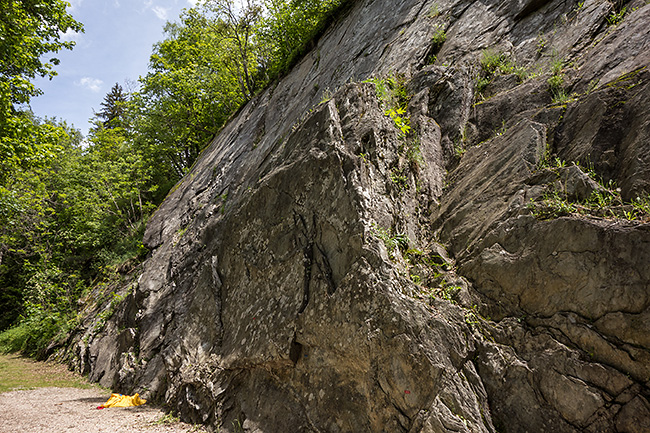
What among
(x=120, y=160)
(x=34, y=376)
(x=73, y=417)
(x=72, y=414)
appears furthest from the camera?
(x=120, y=160)

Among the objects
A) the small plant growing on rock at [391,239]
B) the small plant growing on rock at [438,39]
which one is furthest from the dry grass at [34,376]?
the small plant growing on rock at [438,39]

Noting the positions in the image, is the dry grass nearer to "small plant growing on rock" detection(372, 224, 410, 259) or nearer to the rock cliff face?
the rock cliff face

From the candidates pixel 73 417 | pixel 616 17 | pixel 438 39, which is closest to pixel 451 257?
pixel 616 17

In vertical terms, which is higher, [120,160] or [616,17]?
[120,160]

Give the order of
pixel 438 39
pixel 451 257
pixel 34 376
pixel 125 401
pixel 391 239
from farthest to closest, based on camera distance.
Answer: pixel 34 376, pixel 438 39, pixel 125 401, pixel 451 257, pixel 391 239

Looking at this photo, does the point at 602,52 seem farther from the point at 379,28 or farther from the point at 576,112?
the point at 379,28

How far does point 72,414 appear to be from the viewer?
6789mm

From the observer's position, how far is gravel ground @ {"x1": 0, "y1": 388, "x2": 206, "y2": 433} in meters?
5.90

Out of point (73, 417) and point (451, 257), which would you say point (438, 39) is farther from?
point (73, 417)

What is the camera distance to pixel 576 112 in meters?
4.88

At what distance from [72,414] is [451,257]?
28.0 ft

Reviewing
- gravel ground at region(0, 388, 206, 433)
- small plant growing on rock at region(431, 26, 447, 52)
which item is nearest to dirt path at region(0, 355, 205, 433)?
gravel ground at region(0, 388, 206, 433)

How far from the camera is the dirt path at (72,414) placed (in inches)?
234

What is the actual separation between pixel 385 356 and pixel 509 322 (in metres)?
1.64
